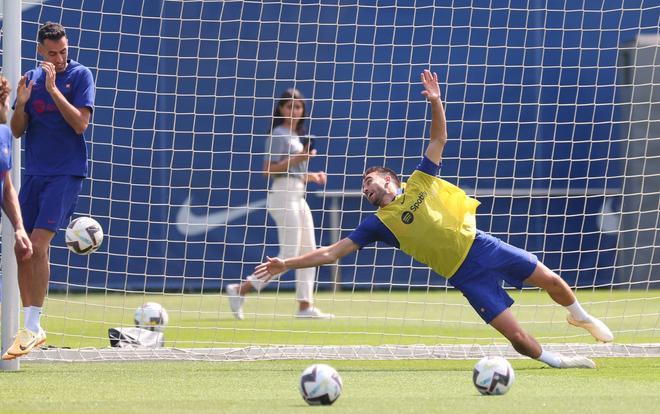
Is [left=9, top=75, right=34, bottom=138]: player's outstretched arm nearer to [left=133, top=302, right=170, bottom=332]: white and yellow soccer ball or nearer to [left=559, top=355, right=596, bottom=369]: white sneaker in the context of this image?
[left=133, top=302, right=170, bottom=332]: white and yellow soccer ball

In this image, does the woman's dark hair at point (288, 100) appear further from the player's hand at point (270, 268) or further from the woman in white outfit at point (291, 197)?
the player's hand at point (270, 268)

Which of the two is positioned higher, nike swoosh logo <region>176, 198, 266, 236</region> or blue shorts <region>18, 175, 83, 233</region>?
blue shorts <region>18, 175, 83, 233</region>

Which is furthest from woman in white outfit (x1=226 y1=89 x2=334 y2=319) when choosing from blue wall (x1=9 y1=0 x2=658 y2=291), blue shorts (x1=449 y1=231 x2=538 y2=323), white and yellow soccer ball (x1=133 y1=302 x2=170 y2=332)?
blue shorts (x1=449 y1=231 x2=538 y2=323)

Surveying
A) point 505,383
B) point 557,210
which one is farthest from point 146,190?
point 505,383

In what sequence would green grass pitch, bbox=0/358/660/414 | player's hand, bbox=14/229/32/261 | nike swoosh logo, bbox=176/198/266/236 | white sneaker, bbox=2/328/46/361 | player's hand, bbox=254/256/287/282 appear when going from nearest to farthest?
green grass pitch, bbox=0/358/660/414 → player's hand, bbox=14/229/32/261 → player's hand, bbox=254/256/287/282 → white sneaker, bbox=2/328/46/361 → nike swoosh logo, bbox=176/198/266/236

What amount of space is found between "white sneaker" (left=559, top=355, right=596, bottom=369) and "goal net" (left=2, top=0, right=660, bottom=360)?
2.70 meters

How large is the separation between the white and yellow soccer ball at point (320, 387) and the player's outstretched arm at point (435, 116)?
2398 mm

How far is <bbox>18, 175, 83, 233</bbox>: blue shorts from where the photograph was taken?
25.4ft

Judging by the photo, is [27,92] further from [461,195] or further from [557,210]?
[557,210]

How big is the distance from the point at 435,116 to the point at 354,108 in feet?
21.3

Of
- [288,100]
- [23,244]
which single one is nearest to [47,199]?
[23,244]

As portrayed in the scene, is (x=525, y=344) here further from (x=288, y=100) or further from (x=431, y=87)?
(x=288, y=100)

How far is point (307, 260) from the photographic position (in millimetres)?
7512

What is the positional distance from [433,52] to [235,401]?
26.0 ft
